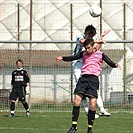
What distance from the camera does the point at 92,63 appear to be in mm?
10898

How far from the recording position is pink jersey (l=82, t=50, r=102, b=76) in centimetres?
1085

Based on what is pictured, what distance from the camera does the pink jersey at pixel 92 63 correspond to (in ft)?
35.6

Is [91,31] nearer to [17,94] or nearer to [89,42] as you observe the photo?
[89,42]

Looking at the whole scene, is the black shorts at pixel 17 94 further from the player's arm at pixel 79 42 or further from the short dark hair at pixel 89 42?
the short dark hair at pixel 89 42

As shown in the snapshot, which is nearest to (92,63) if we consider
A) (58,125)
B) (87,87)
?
(87,87)

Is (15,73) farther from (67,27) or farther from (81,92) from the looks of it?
(67,27)

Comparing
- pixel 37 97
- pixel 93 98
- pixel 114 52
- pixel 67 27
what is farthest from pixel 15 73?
pixel 67 27

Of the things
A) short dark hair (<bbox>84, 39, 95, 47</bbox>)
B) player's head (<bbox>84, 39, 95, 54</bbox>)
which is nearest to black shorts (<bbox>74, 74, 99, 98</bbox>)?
player's head (<bbox>84, 39, 95, 54</bbox>)

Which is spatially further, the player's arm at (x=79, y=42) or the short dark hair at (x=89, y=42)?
the player's arm at (x=79, y=42)

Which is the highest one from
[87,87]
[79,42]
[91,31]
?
[91,31]

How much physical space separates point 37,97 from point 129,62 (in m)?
3.53

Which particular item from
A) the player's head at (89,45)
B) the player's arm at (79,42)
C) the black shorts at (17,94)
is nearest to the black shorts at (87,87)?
the player's head at (89,45)

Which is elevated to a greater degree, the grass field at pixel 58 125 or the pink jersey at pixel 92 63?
the pink jersey at pixel 92 63

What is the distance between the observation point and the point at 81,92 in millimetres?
10688
